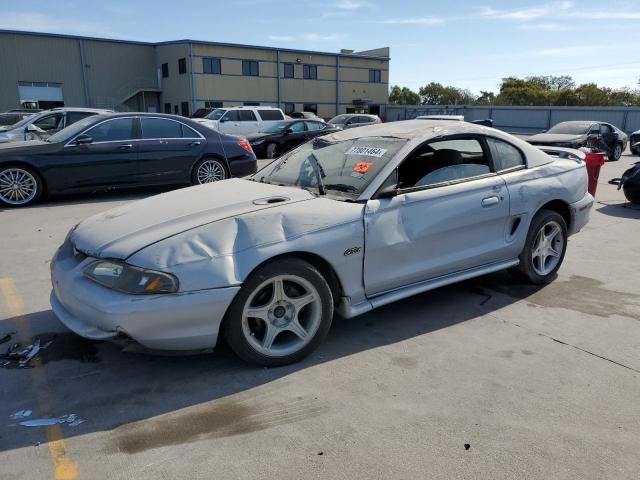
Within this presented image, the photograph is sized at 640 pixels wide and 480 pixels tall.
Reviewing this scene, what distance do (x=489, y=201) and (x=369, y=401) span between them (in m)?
2.10

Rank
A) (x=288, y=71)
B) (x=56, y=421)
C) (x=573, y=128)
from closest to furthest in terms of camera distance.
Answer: (x=56, y=421) → (x=573, y=128) → (x=288, y=71)

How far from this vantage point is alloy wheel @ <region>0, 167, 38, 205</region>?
8.41 meters

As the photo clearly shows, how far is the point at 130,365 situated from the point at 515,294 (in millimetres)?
3326

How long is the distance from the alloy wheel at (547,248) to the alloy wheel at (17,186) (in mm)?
7668

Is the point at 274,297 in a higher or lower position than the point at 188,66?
lower

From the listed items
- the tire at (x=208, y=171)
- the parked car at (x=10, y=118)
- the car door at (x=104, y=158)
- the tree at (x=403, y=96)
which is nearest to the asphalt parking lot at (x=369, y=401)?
the car door at (x=104, y=158)

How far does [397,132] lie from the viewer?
4.30 m

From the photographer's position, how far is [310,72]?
48375 millimetres

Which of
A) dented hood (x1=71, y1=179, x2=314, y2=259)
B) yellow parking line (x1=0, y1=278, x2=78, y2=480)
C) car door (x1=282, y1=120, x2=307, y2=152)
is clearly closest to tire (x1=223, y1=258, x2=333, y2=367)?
dented hood (x1=71, y1=179, x2=314, y2=259)

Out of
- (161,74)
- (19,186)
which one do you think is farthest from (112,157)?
(161,74)

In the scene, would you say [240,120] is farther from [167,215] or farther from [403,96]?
[403,96]

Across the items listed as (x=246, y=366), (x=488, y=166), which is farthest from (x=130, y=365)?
(x=488, y=166)

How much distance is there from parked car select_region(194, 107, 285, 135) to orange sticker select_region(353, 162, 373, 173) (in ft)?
52.2

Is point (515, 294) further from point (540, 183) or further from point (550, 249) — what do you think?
point (540, 183)
